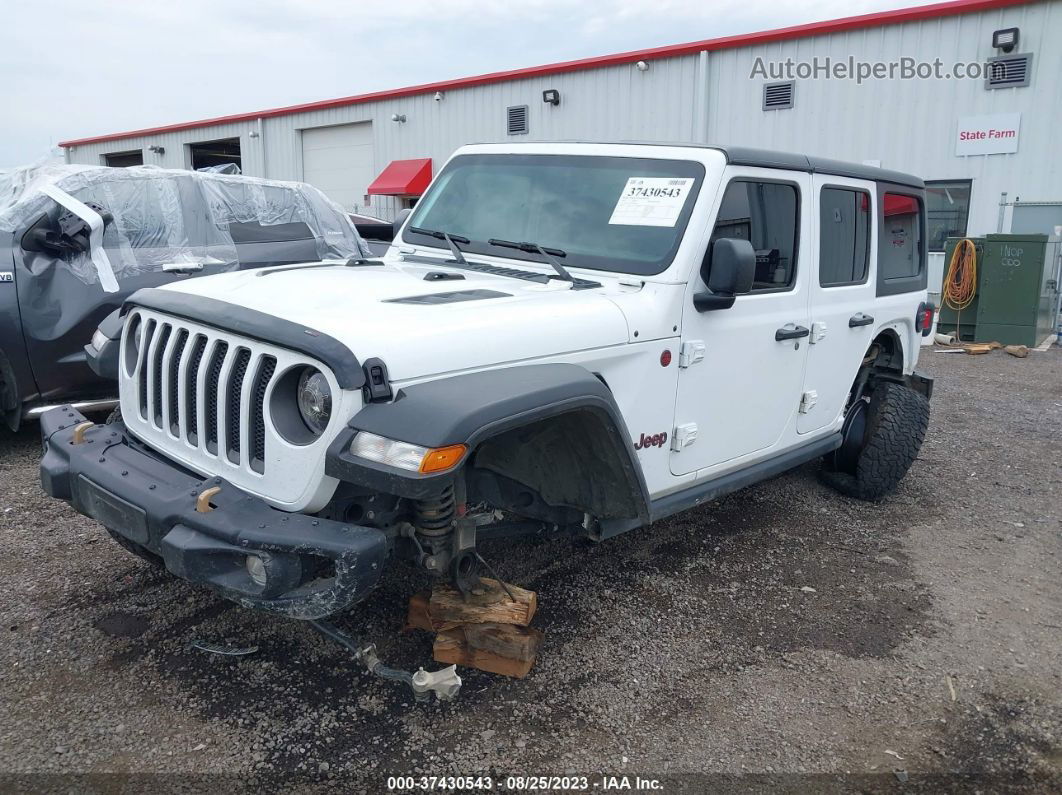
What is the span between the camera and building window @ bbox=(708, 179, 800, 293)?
367 cm

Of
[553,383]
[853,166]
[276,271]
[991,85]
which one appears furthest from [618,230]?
[991,85]

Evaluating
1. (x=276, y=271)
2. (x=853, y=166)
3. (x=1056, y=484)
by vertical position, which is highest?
(x=853, y=166)

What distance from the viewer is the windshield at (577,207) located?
11.5 ft

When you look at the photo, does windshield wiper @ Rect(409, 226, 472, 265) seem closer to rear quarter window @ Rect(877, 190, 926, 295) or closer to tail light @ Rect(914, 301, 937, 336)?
rear quarter window @ Rect(877, 190, 926, 295)

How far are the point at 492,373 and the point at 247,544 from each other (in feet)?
2.87

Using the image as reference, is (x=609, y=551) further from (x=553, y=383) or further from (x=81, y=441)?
(x=81, y=441)

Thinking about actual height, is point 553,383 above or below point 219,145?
below

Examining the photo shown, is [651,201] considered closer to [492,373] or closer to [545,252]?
[545,252]

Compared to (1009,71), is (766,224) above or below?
below

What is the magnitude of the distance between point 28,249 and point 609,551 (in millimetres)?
4001

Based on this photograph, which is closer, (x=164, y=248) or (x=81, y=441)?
(x=81, y=441)

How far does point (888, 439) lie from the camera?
4.96 meters

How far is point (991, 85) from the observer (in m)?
12.5

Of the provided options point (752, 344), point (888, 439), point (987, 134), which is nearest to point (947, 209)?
point (987, 134)
